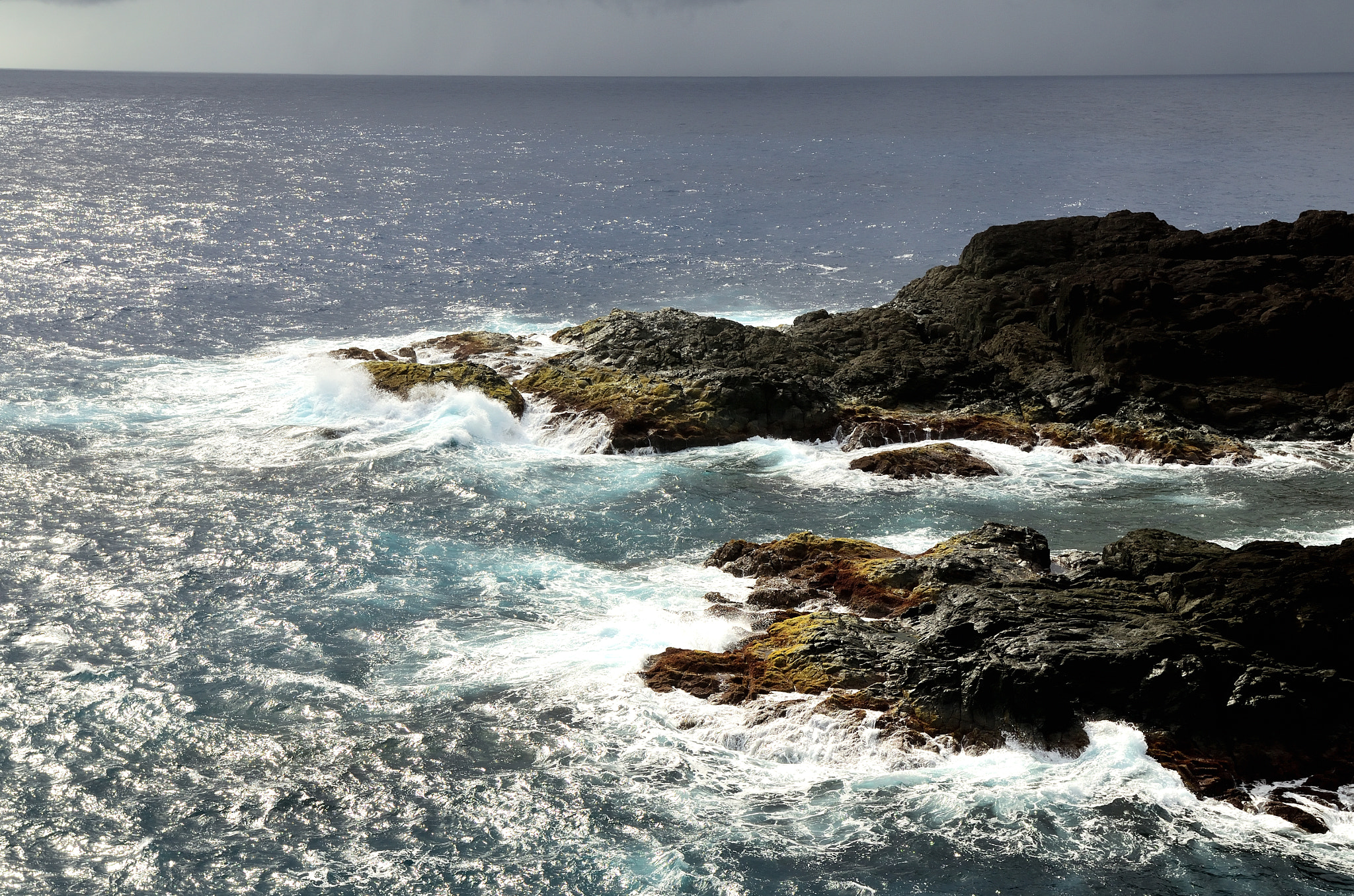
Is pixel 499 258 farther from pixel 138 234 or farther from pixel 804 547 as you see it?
pixel 804 547

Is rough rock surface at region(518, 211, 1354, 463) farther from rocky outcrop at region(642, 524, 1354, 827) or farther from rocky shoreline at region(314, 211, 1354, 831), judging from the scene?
rocky outcrop at region(642, 524, 1354, 827)

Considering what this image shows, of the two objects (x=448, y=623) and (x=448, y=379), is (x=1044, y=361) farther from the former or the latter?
(x=448, y=623)

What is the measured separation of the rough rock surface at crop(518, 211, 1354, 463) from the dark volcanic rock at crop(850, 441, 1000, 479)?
7.86ft

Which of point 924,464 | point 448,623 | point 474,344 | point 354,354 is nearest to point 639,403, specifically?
point 924,464

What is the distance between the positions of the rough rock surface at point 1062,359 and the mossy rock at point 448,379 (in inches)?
49.8

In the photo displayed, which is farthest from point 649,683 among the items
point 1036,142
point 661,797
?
point 1036,142

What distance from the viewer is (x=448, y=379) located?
1374 inches

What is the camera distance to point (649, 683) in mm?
19375

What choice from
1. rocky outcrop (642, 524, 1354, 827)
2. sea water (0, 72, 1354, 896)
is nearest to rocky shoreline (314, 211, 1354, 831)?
rocky outcrop (642, 524, 1354, 827)

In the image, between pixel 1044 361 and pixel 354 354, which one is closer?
pixel 1044 361

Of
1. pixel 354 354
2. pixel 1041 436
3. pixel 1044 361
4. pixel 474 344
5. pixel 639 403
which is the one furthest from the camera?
pixel 474 344

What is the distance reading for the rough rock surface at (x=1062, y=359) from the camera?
3253cm

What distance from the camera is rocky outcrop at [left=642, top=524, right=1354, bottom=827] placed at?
16.8 metres

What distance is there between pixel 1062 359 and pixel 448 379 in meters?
20.0
